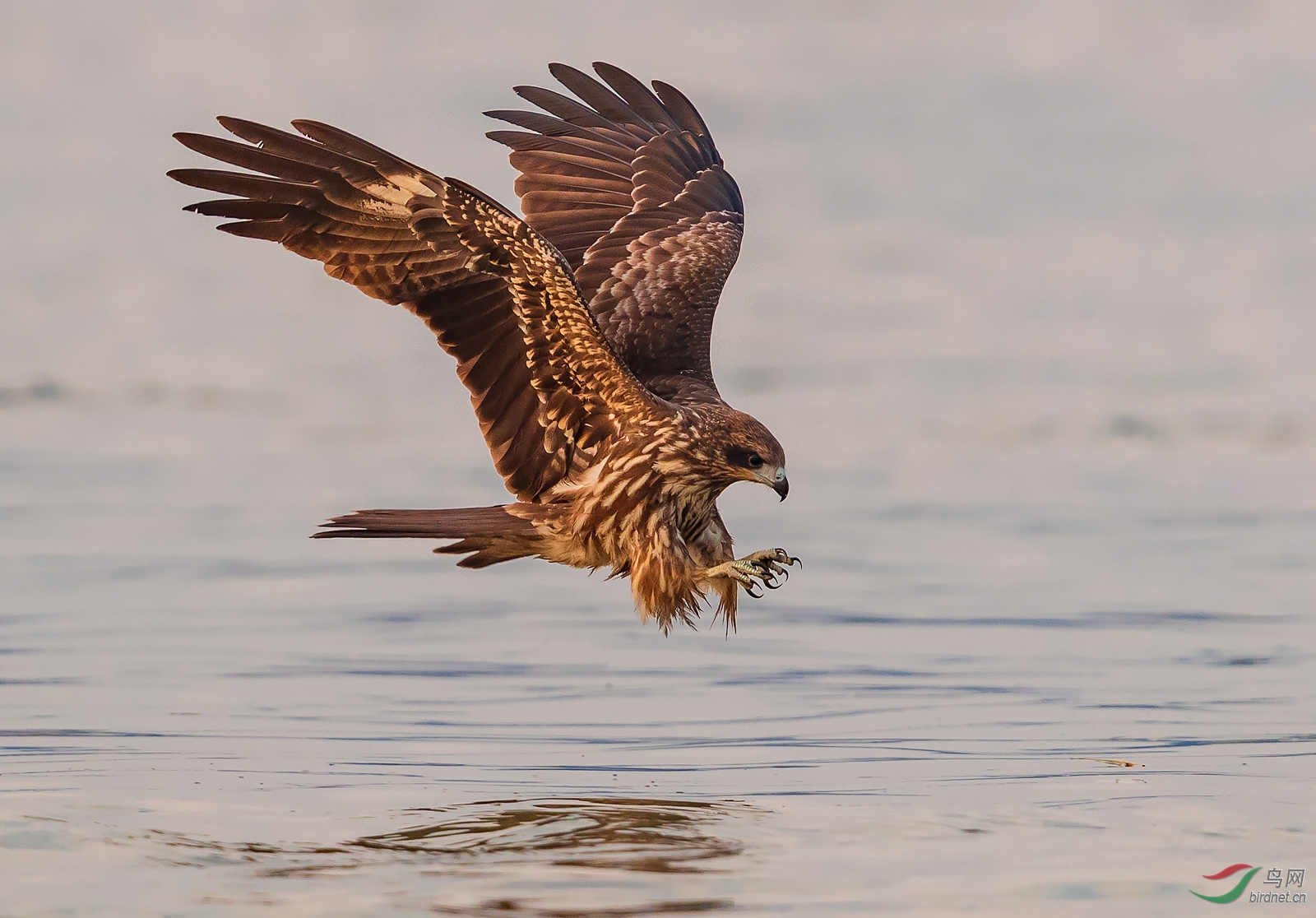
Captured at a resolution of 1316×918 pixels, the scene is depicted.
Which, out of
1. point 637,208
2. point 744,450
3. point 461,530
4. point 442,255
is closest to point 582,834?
point 461,530

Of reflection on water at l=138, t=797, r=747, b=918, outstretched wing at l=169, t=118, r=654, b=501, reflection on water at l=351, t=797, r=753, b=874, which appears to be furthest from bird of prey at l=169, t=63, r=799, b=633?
reflection on water at l=138, t=797, r=747, b=918

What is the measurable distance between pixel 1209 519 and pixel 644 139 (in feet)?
15.9

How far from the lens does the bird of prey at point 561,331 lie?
882cm

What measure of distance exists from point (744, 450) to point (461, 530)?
1.25m

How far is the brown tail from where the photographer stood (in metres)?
9.09

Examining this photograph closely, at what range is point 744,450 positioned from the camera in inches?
371

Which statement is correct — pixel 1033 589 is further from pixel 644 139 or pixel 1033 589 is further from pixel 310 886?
pixel 310 886

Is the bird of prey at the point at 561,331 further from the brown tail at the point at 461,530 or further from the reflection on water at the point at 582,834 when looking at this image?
the reflection on water at the point at 582,834

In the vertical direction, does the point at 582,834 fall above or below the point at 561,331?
below

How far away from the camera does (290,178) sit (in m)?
8.83

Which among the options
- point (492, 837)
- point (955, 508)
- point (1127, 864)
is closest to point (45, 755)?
point (492, 837)

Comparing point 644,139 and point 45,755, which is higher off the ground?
point 644,139

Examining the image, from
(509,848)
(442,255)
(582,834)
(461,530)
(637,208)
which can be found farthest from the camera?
(637,208)

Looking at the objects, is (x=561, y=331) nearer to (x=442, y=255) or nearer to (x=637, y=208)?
(x=442, y=255)
